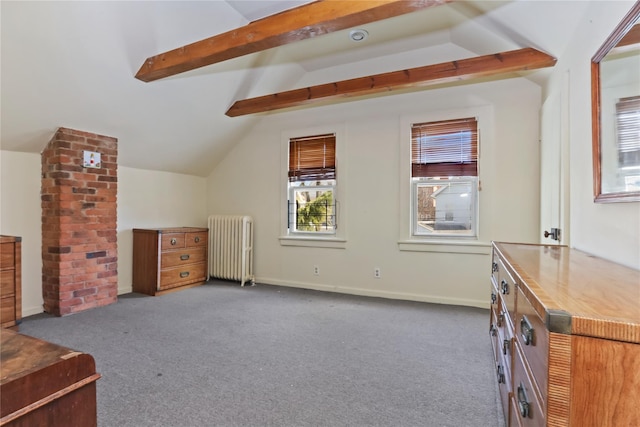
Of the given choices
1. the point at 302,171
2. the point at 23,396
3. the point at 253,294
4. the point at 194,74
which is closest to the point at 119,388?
the point at 23,396

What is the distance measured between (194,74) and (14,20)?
4.51 feet

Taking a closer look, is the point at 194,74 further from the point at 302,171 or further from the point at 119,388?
the point at 119,388

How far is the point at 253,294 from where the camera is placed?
399cm

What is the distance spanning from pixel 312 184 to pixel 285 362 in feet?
8.49

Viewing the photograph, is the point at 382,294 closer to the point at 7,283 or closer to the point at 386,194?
the point at 386,194

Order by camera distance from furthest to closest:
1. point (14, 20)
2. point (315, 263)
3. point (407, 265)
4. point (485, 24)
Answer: point (315, 263) < point (407, 265) < point (485, 24) < point (14, 20)

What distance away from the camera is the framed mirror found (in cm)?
134

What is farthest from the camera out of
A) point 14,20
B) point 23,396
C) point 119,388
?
point 14,20

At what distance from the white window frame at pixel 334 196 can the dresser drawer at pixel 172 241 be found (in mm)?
1306

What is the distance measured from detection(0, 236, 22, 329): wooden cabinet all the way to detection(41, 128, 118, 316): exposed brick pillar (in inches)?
12.6

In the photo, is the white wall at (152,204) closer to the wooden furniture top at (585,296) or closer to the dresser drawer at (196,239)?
the dresser drawer at (196,239)

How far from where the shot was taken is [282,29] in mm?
2234

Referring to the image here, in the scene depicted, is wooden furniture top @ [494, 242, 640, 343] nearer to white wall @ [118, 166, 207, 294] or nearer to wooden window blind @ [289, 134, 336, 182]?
wooden window blind @ [289, 134, 336, 182]

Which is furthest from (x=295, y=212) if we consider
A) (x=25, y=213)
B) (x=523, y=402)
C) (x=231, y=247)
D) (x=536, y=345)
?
(x=536, y=345)
